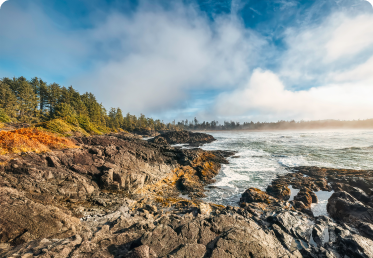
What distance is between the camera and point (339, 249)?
5645 millimetres

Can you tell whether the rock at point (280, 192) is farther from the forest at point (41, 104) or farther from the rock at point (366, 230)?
the forest at point (41, 104)

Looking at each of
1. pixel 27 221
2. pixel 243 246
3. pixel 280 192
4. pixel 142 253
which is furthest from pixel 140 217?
pixel 280 192

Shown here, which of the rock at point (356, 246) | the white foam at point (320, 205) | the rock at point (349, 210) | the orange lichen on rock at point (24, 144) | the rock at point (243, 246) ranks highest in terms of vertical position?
the orange lichen on rock at point (24, 144)

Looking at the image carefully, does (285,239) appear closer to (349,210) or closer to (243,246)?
(243,246)

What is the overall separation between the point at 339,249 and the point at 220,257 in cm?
564

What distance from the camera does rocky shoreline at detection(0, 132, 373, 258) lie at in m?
4.57

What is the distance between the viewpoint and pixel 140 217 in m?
7.06

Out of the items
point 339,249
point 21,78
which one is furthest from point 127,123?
point 339,249

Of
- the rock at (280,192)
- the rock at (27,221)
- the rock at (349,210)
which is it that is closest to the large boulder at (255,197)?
the rock at (280,192)

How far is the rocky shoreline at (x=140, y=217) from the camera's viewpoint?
15.0 ft

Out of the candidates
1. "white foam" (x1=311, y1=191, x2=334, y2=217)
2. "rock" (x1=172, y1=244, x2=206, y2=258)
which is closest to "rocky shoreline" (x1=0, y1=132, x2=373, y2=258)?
"rock" (x1=172, y1=244, x2=206, y2=258)

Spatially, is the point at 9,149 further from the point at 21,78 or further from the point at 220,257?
the point at 21,78

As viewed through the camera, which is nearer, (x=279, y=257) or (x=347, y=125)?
(x=279, y=257)

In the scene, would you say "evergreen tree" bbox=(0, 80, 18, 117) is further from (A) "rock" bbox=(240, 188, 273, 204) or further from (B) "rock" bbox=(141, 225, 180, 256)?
(A) "rock" bbox=(240, 188, 273, 204)
